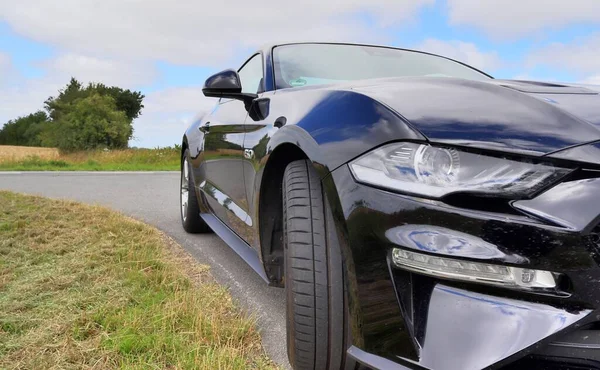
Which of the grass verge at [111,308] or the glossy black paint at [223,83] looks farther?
the glossy black paint at [223,83]

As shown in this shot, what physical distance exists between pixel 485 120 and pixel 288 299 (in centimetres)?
83

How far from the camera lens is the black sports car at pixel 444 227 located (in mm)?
1015

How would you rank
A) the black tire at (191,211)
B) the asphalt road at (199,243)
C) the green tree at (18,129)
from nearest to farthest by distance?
the asphalt road at (199,243) < the black tire at (191,211) < the green tree at (18,129)

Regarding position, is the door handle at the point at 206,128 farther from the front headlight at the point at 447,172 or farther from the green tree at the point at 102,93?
the green tree at the point at 102,93

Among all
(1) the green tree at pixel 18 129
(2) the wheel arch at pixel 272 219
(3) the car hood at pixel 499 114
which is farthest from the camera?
(1) the green tree at pixel 18 129

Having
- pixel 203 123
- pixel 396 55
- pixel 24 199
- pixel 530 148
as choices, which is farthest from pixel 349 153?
pixel 24 199

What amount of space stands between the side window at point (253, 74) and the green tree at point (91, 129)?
1304 inches

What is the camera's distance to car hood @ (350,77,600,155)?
3.72 ft

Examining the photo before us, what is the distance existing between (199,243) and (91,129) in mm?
33166


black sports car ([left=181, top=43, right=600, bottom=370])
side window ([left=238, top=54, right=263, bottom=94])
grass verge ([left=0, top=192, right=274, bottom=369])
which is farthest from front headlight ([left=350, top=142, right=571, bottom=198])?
side window ([left=238, top=54, right=263, bottom=94])

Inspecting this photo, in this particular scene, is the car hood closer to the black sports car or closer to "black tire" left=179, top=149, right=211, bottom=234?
the black sports car

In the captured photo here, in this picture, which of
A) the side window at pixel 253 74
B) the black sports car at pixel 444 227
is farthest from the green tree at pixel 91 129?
the black sports car at pixel 444 227

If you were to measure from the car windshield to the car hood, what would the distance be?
0.99m

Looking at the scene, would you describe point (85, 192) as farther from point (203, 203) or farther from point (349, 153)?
point (349, 153)
